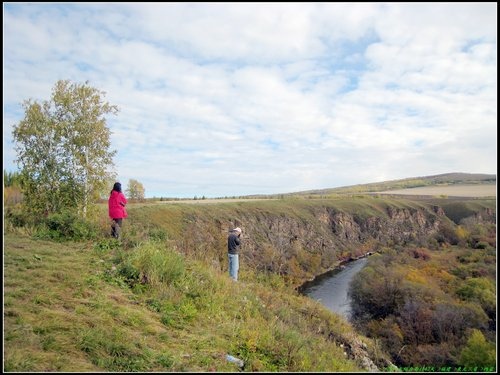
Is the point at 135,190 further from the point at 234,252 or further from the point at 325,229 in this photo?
the point at 234,252

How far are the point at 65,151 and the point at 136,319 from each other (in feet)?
A: 40.7

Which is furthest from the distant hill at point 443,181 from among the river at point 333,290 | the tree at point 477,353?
the tree at point 477,353

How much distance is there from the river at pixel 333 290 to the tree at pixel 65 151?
2951 centimetres

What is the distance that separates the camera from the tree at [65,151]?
1516 centimetres

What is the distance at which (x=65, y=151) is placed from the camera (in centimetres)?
1595

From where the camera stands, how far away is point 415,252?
6275cm

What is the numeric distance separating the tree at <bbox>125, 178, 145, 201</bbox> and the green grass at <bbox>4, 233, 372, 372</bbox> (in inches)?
2231

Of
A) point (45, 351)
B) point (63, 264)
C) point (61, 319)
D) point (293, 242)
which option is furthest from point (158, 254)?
point (293, 242)

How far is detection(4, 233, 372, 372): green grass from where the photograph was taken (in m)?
4.73

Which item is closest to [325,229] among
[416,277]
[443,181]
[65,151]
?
[416,277]

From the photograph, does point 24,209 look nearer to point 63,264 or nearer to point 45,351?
point 63,264

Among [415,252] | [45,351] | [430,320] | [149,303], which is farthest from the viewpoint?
[415,252]

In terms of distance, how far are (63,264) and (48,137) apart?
383 inches

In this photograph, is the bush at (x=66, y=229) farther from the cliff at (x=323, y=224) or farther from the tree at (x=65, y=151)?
the cliff at (x=323, y=224)
